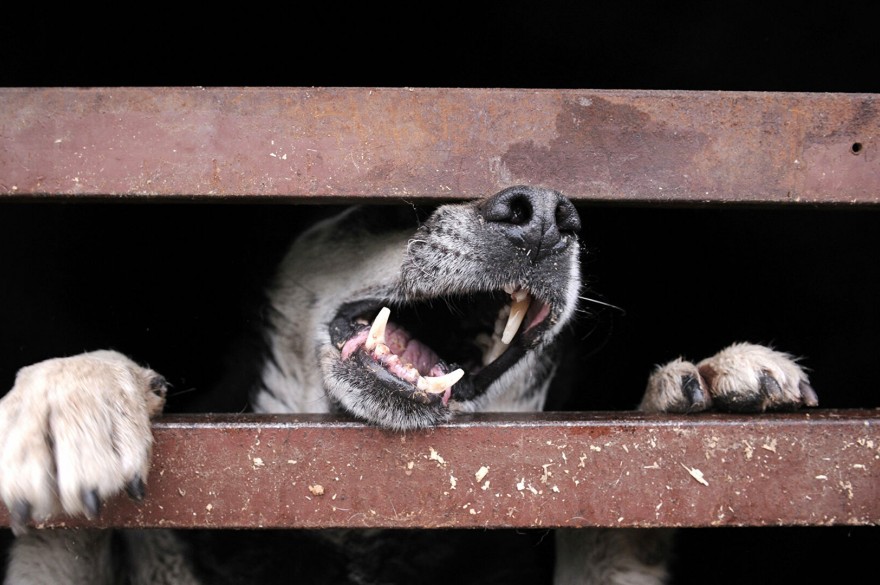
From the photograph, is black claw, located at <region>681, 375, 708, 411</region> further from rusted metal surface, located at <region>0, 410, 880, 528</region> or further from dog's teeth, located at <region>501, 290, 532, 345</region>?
dog's teeth, located at <region>501, 290, 532, 345</region>

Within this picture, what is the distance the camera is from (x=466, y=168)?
154cm

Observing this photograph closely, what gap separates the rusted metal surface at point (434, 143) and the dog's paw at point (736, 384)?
1.26 feet

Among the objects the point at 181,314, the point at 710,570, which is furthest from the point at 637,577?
the point at 181,314

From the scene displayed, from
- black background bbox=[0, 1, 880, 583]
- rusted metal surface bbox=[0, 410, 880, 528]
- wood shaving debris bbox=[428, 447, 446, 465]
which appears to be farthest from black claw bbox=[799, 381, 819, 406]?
black background bbox=[0, 1, 880, 583]

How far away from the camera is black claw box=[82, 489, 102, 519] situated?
4.10 feet

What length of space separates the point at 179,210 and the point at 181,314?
0.39 m

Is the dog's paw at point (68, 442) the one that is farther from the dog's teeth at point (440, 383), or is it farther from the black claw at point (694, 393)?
the black claw at point (694, 393)

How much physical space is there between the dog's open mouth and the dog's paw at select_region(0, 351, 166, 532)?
0.53m

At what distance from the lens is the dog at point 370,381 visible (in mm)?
1320

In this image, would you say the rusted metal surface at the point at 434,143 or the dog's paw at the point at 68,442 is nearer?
the dog's paw at the point at 68,442

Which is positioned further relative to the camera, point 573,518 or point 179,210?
point 179,210

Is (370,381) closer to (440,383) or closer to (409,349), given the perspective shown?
(440,383)

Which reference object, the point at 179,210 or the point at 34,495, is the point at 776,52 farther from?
the point at 34,495

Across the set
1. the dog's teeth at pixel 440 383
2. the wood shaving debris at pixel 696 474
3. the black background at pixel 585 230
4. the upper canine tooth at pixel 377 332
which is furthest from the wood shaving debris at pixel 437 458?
the black background at pixel 585 230
